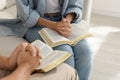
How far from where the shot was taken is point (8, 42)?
1.26 meters

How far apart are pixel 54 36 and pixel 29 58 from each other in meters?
0.39

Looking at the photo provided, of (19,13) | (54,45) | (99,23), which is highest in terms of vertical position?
(19,13)

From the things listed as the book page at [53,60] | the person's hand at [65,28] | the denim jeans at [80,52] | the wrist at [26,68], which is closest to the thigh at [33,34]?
the denim jeans at [80,52]

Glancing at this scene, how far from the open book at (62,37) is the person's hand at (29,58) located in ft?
0.98

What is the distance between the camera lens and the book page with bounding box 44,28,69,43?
1278 millimetres

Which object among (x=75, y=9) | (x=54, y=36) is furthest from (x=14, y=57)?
(x=75, y=9)

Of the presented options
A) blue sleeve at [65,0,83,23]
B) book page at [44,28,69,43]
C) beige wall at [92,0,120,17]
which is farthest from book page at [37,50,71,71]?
beige wall at [92,0,120,17]

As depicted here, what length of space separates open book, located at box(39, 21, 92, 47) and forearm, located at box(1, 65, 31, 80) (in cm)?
37

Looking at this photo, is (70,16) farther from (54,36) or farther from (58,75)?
(58,75)

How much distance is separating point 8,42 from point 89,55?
47cm

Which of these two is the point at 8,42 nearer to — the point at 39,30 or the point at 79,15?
the point at 39,30

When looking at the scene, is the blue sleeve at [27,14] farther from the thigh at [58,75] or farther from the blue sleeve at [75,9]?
the thigh at [58,75]

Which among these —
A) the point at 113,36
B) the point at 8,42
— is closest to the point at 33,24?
the point at 8,42

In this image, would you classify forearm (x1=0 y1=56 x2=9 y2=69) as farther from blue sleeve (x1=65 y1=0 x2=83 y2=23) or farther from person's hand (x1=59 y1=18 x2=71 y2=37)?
blue sleeve (x1=65 y1=0 x2=83 y2=23)
